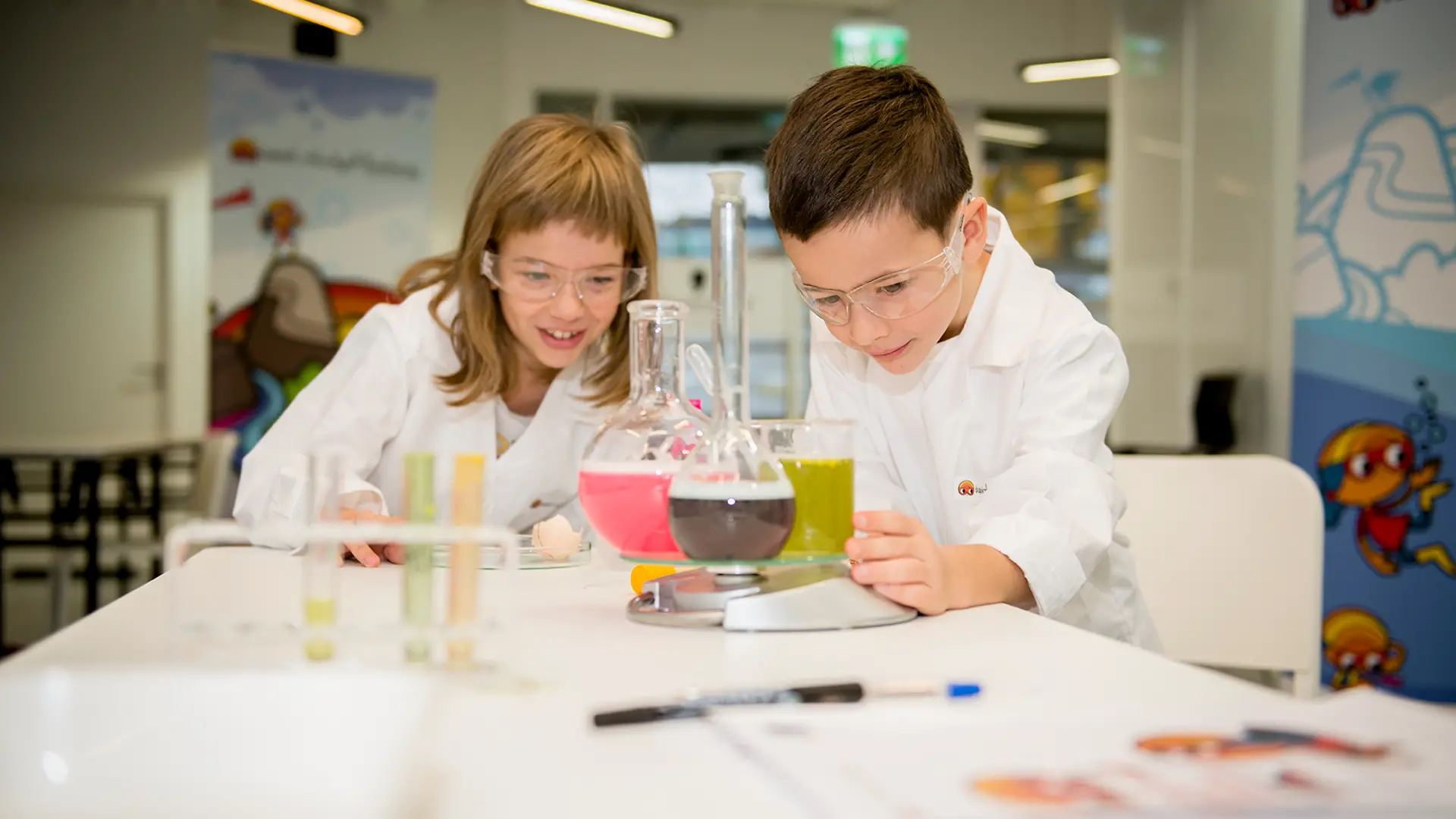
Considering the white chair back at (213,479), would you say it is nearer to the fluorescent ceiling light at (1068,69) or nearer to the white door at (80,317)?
the white door at (80,317)

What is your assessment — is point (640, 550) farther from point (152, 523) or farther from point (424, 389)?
point (152, 523)

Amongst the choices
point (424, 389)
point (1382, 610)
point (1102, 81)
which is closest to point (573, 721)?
point (424, 389)

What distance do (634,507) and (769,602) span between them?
233 mm

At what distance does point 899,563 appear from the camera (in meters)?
1.22

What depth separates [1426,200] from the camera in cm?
424

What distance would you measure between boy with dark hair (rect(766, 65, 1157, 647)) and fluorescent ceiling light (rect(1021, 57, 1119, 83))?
6302 millimetres

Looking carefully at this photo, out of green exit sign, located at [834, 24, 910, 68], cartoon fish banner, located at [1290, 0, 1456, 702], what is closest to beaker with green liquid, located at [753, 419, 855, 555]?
cartoon fish banner, located at [1290, 0, 1456, 702]

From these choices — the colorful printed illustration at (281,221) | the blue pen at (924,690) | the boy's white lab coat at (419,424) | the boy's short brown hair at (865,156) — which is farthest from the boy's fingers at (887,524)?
the colorful printed illustration at (281,221)

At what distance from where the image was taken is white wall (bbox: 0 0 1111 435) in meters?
8.53

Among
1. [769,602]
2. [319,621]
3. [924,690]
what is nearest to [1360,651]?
[769,602]

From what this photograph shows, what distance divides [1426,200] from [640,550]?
3.92m

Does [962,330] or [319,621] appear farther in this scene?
A: [962,330]

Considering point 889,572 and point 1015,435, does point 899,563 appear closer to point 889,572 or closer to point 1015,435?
point 889,572

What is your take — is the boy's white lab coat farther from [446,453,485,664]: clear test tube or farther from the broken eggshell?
[446,453,485,664]: clear test tube
